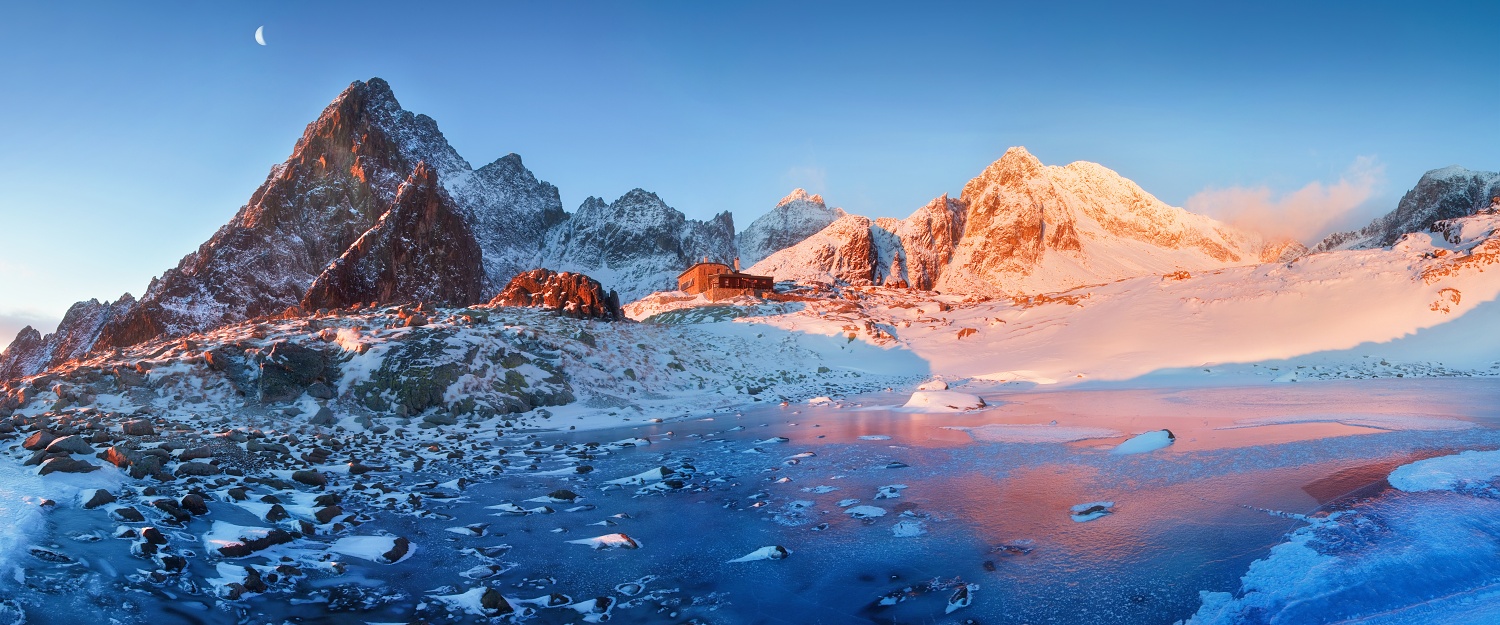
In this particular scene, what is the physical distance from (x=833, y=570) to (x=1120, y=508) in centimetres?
318

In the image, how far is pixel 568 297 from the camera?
92.7 ft

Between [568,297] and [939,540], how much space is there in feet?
80.9

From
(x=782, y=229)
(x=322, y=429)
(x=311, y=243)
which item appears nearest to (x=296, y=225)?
(x=311, y=243)

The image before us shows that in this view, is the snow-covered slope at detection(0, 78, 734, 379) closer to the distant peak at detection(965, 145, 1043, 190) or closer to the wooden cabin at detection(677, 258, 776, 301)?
the wooden cabin at detection(677, 258, 776, 301)

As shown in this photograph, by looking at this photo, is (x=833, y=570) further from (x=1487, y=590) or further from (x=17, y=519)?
(x=17, y=519)

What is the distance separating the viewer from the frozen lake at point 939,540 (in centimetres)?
409

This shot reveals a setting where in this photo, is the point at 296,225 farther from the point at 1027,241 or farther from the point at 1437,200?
the point at 1437,200

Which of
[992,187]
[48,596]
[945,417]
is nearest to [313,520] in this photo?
[48,596]

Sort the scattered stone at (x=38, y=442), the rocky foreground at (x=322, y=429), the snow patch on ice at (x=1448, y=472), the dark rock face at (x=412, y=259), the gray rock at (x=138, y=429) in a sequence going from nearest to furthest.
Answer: the rocky foreground at (x=322, y=429)
the snow patch on ice at (x=1448, y=472)
the scattered stone at (x=38, y=442)
the gray rock at (x=138, y=429)
the dark rock face at (x=412, y=259)

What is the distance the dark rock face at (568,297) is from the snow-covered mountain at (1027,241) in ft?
327

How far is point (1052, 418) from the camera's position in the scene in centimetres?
1378

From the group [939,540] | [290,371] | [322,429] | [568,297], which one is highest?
[568,297]

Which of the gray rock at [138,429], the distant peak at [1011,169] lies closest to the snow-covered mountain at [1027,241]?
the distant peak at [1011,169]

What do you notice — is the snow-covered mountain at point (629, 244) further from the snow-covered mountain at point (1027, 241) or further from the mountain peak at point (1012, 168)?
the mountain peak at point (1012, 168)
